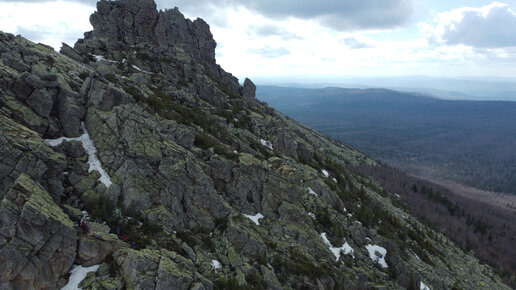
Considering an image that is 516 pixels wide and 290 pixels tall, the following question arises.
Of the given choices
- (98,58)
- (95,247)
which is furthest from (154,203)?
(98,58)

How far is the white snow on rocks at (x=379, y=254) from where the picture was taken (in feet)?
136

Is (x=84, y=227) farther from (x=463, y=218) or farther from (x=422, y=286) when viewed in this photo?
(x=463, y=218)

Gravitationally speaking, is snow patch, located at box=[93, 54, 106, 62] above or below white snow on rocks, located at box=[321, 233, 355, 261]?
above

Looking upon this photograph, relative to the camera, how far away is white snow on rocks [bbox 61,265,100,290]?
67.0 ft

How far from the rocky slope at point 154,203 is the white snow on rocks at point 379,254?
0.64 ft

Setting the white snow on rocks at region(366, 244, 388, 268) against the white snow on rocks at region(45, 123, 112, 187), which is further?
the white snow on rocks at region(366, 244, 388, 268)

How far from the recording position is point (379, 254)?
42531mm

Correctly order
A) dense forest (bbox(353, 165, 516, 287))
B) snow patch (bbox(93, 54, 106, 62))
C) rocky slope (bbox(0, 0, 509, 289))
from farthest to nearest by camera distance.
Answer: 1. dense forest (bbox(353, 165, 516, 287))
2. snow patch (bbox(93, 54, 106, 62))
3. rocky slope (bbox(0, 0, 509, 289))

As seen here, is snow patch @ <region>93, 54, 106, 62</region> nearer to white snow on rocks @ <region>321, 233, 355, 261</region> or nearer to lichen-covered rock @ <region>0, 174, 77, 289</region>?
lichen-covered rock @ <region>0, 174, 77, 289</region>

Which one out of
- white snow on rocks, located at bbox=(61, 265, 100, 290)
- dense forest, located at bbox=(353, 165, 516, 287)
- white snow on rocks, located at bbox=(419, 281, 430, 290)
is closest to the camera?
white snow on rocks, located at bbox=(61, 265, 100, 290)

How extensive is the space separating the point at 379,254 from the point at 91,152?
41.9 metres

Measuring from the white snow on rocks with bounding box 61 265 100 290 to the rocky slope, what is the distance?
38 cm

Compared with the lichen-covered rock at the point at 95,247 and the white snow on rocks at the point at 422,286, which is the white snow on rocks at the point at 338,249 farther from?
the lichen-covered rock at the point at 95,247

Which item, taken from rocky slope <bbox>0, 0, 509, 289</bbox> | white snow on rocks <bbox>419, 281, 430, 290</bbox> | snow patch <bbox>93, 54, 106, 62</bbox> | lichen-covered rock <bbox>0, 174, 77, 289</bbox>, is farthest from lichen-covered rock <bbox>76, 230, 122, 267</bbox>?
snow patch <bbox>93, 54, 106, 62</bbox>
